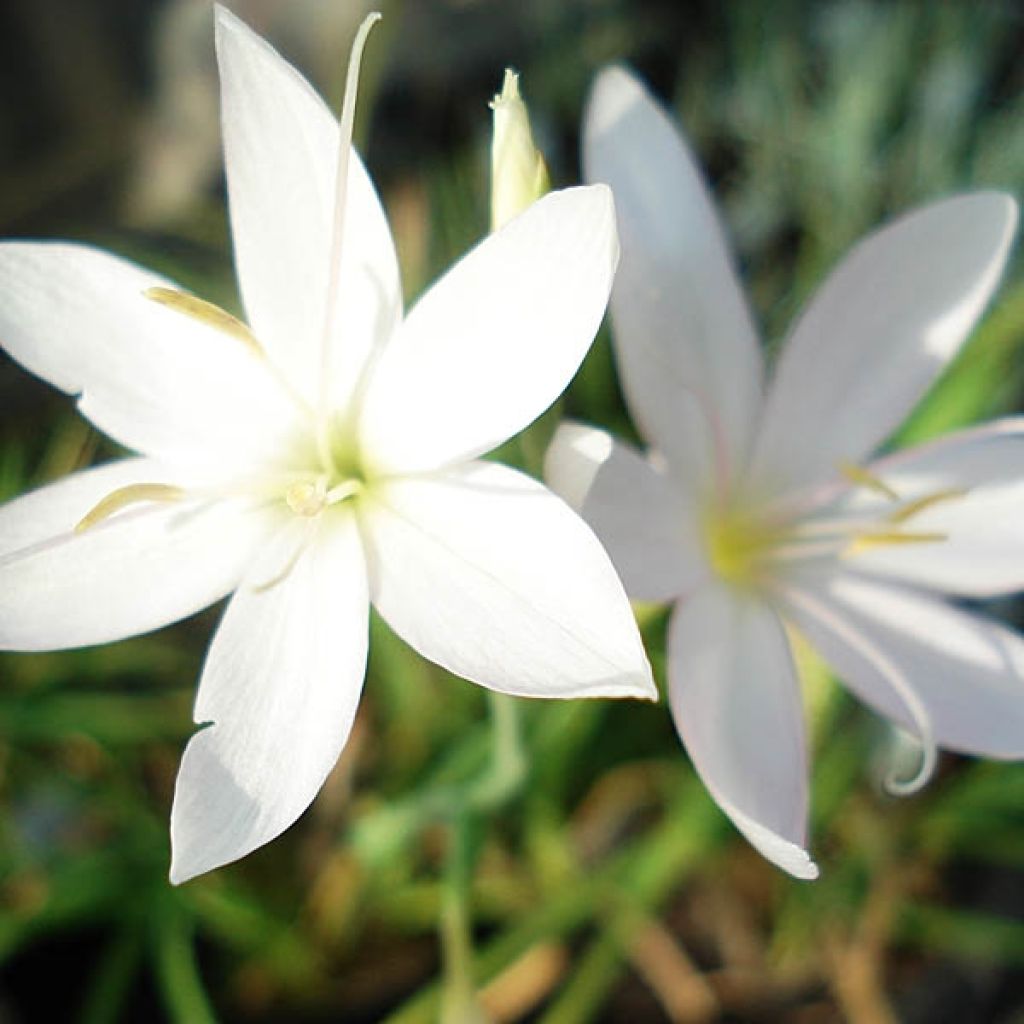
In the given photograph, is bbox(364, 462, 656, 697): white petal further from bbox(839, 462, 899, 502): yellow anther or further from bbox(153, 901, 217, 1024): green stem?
bbox(153, 901, 217, 1024): green stem

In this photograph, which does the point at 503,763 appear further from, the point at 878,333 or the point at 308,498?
the point at 878,333

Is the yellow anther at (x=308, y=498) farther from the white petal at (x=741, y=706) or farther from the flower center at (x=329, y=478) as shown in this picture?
the white petal at (x=741, y=706)

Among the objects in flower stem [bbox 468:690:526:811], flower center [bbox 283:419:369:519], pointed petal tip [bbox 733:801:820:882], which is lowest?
flower stem [bbox 468:690:526:811]

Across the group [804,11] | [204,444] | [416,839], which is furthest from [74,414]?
[804,11]

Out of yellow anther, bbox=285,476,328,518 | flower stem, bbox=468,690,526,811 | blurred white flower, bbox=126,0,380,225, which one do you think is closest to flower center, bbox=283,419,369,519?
yellow anther, bbox=285,476,328,518

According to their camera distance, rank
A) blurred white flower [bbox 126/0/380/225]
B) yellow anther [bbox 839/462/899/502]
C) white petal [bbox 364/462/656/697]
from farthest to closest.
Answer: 1. blurred white flower [bbox 126/0/380/225]
2. yellow anther [bbox 839/462/899/502]
3. white petal [bbox 364/462/656/697]

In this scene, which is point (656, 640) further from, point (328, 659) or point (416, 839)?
point (416, 839)
